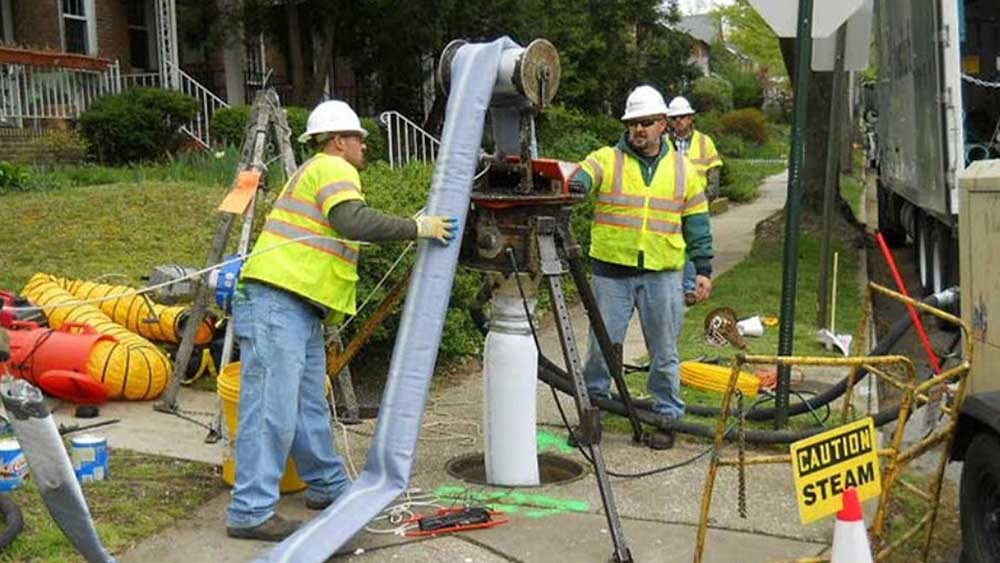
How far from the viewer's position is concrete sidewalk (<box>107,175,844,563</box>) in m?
4.84

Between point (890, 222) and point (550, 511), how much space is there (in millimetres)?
11762

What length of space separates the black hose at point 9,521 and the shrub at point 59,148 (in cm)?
1124

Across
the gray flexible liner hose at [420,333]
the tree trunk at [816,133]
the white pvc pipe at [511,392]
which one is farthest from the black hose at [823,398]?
the tree trunk at [816,133]

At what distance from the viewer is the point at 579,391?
507cm

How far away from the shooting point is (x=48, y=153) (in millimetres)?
15289

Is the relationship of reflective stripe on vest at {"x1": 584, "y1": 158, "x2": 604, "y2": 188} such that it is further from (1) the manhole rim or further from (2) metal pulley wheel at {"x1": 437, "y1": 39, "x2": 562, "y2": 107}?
(1) the manhole rim

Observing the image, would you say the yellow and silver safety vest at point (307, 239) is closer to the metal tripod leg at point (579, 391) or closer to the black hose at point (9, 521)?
the metal tripod leg at point (579, 391)

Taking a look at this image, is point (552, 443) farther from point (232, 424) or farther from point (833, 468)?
point (833, 468)

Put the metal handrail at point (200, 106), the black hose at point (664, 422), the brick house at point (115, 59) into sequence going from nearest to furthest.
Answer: the black hose at point (664, 422) → the brick house at point (115, 59) → the metal handrail at point (200, 106)

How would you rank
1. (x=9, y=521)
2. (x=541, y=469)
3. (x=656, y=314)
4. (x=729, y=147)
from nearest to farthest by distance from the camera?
1. (x=9, y=521)
2. (x=541, y=469)
3. (x=656, y=314)
4. (x=729, y=147)

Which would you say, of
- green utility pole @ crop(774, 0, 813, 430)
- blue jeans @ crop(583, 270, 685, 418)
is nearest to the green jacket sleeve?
blue jeans @ crop(583, 270, 685, 418)

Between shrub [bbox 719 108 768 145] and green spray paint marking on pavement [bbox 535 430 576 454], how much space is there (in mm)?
39100

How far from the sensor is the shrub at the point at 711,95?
4012cm

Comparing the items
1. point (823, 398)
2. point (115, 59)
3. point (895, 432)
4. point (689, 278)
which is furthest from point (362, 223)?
point (115, 59)
